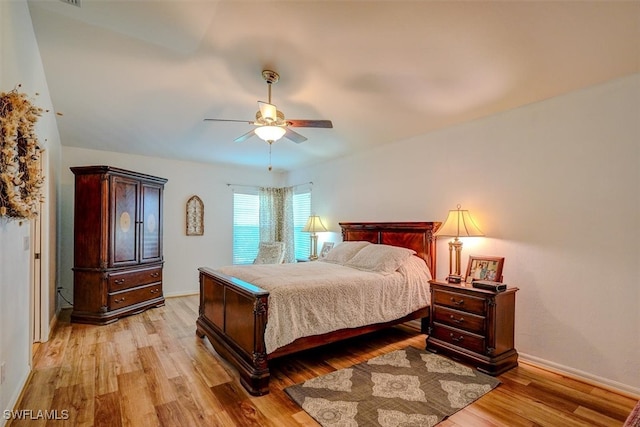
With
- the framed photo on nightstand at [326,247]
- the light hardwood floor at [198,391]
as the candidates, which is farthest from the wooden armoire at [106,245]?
A: the framed photo on nightstand at [326,247]

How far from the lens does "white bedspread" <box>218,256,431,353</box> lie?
8.39 ft

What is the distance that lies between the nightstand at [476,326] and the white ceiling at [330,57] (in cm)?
188

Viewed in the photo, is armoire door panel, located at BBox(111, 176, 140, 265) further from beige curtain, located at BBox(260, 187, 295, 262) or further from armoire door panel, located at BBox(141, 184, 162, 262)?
beige curtain, located at BBox(260, 187, 295, 262)

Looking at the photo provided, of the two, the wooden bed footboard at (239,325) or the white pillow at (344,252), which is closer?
the wooden bed footboard at (239,325)

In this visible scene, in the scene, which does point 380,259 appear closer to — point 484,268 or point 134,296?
point 484,268

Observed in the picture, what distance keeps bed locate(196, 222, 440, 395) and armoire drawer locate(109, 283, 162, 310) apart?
142 centimetres

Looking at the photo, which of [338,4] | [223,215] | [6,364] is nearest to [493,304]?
[338,4]

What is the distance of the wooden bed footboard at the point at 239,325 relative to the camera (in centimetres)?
241

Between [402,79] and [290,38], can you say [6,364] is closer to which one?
[290,38]

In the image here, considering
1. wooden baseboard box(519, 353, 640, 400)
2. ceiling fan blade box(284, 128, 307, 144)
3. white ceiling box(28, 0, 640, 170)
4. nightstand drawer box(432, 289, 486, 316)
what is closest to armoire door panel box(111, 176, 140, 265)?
white ceiling box(28, 0, 640, 170)

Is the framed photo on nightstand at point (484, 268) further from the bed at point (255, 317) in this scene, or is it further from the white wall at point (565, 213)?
the bed at point (255, 317)

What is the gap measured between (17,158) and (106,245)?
244 cm

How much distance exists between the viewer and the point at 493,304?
2.71 meters

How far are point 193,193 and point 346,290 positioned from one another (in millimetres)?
4018
